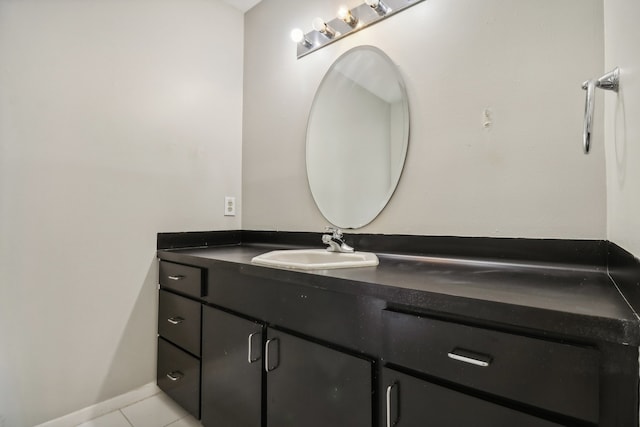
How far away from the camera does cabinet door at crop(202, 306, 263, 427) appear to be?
1070 millimetres

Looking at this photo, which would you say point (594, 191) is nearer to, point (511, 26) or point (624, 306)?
point (624, 306)

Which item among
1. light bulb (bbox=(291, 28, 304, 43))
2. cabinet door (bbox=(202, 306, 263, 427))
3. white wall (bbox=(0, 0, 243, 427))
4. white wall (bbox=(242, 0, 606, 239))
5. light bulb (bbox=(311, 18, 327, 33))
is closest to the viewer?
white wall (bbox=(242, 0, 606, 239))

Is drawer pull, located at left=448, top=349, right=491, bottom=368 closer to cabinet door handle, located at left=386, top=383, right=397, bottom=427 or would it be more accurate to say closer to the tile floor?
cabinet door handle, located at left=386, top=383, right=397, bottom=427

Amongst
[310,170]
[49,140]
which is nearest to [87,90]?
[49,140]

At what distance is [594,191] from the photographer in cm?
91

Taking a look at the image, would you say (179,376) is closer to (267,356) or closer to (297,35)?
(267,356)

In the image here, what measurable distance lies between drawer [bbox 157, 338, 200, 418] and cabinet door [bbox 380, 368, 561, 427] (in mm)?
991

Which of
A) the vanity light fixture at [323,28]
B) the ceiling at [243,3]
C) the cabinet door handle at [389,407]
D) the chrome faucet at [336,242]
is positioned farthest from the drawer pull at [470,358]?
the ceiling at [243,3]

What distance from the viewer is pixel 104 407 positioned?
1491 millimetres

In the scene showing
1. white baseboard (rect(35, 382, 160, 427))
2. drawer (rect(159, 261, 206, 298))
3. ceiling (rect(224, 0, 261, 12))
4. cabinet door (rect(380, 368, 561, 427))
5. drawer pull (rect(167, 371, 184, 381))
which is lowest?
white baseboard (rect(35, 382, 160, 427))

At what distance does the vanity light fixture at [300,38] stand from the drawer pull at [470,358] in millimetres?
1681

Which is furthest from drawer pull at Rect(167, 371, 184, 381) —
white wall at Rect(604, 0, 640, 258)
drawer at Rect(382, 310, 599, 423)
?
white wall at Rect(604, 0, 640, 258)

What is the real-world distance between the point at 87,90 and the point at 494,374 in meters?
1.95

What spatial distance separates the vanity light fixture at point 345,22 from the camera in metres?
1.38
